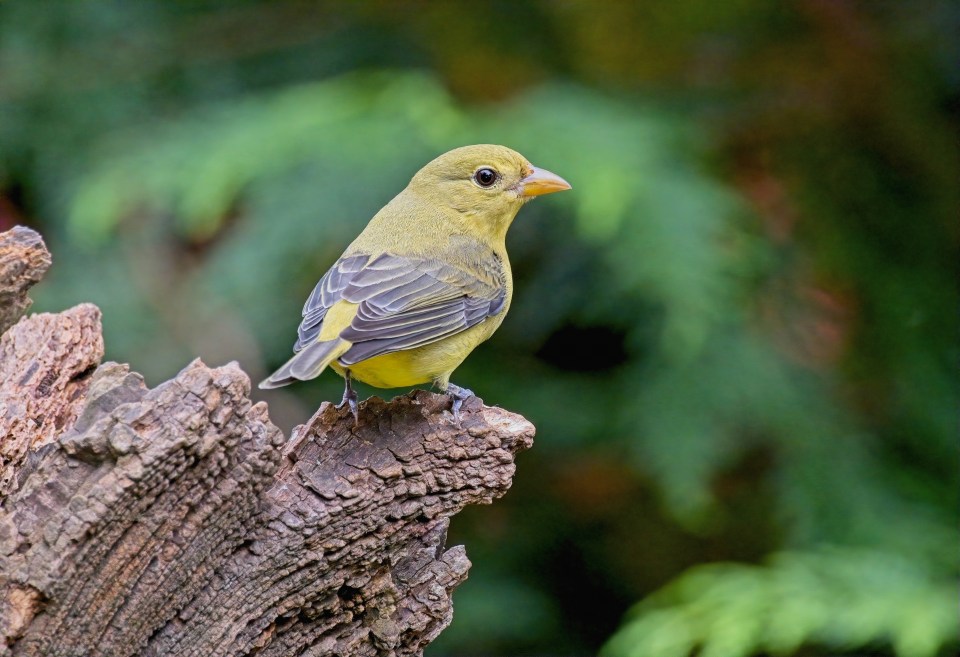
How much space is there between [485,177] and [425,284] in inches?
27.1

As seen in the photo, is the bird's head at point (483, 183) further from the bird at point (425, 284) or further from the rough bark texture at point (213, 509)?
the rough bark texture at point (213, 509)

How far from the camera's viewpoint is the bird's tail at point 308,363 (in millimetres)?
3062

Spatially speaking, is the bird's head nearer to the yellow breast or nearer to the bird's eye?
the bird's eye

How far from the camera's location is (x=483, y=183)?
4.39 meters

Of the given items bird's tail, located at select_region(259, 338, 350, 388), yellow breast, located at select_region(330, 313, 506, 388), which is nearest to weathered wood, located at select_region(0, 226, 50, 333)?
bird's tail, located at select_region(259, 338, 350, 388)

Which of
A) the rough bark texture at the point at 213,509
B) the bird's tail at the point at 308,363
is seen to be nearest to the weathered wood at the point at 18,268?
the rough bark texture at the point at 213,509

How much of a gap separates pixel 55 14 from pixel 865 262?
4.39 meters

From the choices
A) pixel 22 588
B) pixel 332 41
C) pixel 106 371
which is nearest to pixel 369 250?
pixel 106 371

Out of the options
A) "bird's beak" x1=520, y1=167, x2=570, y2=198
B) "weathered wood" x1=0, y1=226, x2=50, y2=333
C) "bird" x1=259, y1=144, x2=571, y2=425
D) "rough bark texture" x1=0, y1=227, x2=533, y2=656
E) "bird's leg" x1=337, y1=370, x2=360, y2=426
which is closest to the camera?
"rough bark texture" x1=0, y1=227, x2=533, y2=656

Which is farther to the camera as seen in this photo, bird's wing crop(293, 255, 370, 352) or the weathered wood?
bird's wing crop(293, 255, 370, 352)

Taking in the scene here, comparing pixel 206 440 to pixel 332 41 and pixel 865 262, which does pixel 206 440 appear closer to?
pixel 865 262

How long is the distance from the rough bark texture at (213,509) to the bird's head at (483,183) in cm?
120

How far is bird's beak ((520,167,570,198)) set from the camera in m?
4.32

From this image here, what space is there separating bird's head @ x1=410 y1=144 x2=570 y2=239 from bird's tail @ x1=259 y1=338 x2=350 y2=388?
118 cm
